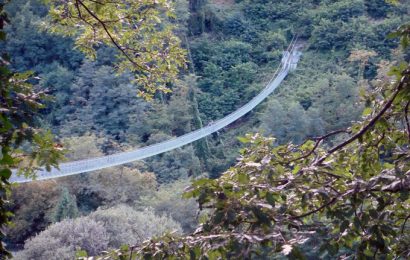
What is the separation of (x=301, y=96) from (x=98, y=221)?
5.82m

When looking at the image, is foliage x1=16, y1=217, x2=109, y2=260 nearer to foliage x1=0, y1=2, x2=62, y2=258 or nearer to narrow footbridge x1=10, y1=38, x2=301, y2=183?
narrow footbridge x1=10, y1=38, x2=301, y2=183

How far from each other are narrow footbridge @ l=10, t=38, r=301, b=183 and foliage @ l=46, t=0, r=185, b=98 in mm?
3671

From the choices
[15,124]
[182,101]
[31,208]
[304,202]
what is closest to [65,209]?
[31,208]

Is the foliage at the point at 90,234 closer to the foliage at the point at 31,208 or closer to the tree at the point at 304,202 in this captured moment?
the foliage at the point at 31,208

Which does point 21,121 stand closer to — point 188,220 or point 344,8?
point 188,220

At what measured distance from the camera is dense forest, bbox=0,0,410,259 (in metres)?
8.01

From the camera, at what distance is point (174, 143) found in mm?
10406

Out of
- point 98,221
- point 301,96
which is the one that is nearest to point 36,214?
point 98,221

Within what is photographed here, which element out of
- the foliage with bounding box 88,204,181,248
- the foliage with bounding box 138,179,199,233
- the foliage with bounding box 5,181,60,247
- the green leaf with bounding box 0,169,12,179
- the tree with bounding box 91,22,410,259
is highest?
the green leaf with bounding box 0,169,12,179

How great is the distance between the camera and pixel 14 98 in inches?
52.2

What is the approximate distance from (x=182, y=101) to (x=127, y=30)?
356 inches

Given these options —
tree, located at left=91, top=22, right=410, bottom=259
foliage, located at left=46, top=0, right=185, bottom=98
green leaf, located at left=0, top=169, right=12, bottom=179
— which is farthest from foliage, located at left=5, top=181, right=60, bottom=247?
green leaf, located at left=0, top=169, right=12, bottom=179

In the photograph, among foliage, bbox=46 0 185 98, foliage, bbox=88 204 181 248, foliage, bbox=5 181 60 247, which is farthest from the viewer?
foliage, bbox=5 181 60 247

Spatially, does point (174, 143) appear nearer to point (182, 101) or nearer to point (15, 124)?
point (182, 101)
